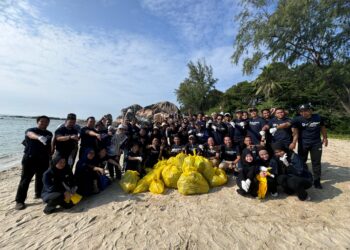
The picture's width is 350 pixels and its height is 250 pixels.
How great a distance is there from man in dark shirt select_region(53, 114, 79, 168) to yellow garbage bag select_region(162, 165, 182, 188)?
220cm

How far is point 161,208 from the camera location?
442cm

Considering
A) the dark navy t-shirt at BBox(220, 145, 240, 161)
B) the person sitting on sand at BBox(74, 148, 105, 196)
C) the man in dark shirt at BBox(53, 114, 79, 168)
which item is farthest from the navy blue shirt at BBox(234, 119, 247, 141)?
the man in dark shirt at BBox(53, 114, 79, 168)

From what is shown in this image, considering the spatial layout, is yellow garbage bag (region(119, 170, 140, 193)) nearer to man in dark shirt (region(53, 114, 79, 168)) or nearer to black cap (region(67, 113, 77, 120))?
man in dark shirt (region(53, 114, 79, 168))

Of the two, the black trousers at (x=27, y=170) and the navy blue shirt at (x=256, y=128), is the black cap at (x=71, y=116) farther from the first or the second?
the navy blue shirt at (x=256, y=128)

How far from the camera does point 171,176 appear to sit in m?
5.27

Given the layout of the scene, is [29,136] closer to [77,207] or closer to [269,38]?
[77,207]

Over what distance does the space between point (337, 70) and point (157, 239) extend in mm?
13554

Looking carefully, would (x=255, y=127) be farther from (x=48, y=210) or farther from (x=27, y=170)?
(x=27, y=170)

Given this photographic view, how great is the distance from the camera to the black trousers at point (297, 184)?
4.37m

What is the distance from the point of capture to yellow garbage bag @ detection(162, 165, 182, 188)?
17.3 ft

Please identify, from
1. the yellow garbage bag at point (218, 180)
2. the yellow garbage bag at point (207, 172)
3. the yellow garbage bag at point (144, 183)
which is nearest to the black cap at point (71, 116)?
the yellow garbage bag at point (144, 183)

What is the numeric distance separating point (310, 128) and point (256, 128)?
1264 mm

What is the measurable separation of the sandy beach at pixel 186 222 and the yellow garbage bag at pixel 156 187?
0.13 m

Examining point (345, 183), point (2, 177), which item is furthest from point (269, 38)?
point (2, 177)
